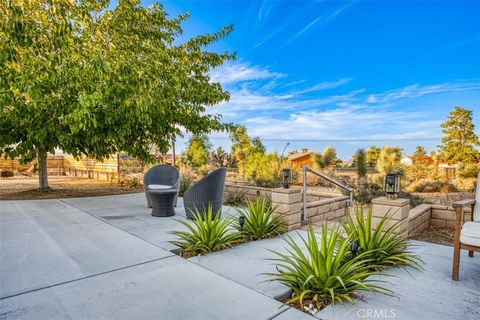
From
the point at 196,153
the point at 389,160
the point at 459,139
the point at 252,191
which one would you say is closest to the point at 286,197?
the point at 252,191

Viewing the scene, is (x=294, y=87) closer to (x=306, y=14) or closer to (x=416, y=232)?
(x=306, y=14)

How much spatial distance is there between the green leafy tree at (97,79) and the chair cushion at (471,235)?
14.3 feet

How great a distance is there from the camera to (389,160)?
1130 cm

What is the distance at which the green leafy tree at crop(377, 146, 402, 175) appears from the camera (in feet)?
33.9

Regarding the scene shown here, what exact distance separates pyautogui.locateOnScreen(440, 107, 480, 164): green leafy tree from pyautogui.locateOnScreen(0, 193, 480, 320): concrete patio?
72.5 ft

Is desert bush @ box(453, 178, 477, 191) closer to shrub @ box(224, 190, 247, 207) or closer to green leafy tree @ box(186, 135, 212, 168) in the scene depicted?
shrub @ box(224, 190, 247, 207)

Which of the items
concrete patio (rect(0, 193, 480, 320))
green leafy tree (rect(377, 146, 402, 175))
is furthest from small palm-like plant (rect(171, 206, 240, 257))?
green leafy tree (rect(377, 146, 402, 175))

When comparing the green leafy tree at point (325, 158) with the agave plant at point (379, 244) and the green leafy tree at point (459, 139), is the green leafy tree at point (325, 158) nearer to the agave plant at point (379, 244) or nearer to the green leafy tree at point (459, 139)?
the agave plant at point (379, 244)

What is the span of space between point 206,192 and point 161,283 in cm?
209

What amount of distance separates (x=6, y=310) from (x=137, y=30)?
801 centimetres

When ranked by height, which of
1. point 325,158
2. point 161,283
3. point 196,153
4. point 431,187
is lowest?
point 431,187

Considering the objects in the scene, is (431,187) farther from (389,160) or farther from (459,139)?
(459,139)

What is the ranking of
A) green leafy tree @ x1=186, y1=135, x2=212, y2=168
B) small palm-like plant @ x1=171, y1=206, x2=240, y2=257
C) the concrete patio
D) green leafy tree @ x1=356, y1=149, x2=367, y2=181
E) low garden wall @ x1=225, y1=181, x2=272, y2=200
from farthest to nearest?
green leafy tree @ x1=186, y1=135, x2=212, y2=168 → green leafy tree @ x1=356, y1=149, x2=367, y2=181 → low garden wall @ x1=225, y1=181, x2=272, y2=200 → small palm-like plant @ x1=171, y1=206, x2=240, y2=257 → the concrete patio

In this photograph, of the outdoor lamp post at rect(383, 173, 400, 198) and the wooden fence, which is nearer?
the outdoor lamp post at rect(383, 173, 400, 198)
